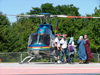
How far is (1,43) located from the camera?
181 feet

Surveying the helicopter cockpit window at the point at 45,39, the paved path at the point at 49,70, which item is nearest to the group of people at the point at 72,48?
the helicopter cockpit window at the point at 45,39

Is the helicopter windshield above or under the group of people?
above

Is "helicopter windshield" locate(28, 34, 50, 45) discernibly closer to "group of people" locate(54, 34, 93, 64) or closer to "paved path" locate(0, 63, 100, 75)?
"group of people" locate(54, 34, 93, 64)

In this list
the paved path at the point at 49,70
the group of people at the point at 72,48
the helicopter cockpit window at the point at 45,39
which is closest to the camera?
the paved path at the point at 49,70

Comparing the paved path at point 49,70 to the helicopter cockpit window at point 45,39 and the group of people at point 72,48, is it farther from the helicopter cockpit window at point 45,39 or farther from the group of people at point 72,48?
the helicopter cockpit window at point 45,39

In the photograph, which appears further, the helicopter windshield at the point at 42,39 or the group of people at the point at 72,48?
the helicopter windshield at the point at 42,39

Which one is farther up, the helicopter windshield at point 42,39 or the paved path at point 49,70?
the helicopter windshield at point 42,39

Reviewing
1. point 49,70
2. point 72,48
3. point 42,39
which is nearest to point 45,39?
point 42,39

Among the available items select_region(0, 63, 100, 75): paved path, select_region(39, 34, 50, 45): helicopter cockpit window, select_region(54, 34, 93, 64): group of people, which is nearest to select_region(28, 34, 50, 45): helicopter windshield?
select_region(39, 34, 50, 45): helicopter cockpit window

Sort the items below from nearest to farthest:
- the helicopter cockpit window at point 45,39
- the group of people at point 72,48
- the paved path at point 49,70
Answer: the paved path at point 49,70 → the group of people at point 72,48 → the helicopter cockpit window at point 45,39

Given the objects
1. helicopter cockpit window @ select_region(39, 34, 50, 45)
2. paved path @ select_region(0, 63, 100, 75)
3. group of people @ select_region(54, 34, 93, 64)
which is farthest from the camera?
helicopter cockpit window @ select_region(39, 34, 50, 45)

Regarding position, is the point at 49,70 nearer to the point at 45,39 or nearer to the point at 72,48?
the point at 72,48

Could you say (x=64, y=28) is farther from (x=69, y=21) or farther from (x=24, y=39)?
(x=24, y=39)

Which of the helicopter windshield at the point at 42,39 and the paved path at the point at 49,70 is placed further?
the helicopter windshield at the point at 42,39
